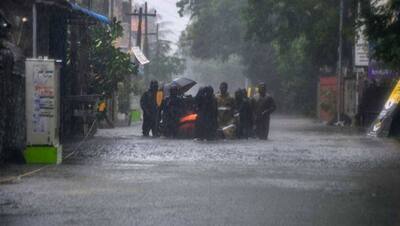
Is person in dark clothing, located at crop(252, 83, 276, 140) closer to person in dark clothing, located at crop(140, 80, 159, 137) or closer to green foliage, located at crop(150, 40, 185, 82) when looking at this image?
person in dark clothing, located at crop(140, 80, 159, 137)

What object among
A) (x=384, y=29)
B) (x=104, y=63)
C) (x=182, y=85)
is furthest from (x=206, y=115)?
(x=384, y=29)

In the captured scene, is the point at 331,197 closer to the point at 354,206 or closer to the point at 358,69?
the point at 354,206

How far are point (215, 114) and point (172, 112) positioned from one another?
1.94m

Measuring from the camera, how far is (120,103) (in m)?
42.8

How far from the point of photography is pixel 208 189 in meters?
12.1

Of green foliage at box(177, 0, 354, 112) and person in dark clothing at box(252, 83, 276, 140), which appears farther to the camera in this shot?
green foliage at box(177, 0, 354, 112)

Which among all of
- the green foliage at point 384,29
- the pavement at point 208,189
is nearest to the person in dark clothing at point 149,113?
the pavement at point 208,189

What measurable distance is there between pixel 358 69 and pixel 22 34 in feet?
79.8

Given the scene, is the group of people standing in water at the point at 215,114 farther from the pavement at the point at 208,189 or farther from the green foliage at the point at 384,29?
the green foliage at the point at 384,29

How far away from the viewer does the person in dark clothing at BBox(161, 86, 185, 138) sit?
87.9 ft

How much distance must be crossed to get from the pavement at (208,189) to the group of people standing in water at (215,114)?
5499mm

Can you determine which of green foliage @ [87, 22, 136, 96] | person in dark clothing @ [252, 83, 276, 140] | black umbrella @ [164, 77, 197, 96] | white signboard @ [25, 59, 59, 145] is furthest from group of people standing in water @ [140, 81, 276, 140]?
white signboard @ [25, 59, 59, 145]

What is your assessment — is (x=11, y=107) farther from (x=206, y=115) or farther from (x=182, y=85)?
(x=182, y=85)

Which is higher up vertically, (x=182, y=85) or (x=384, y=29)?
(x=384, y=29)
